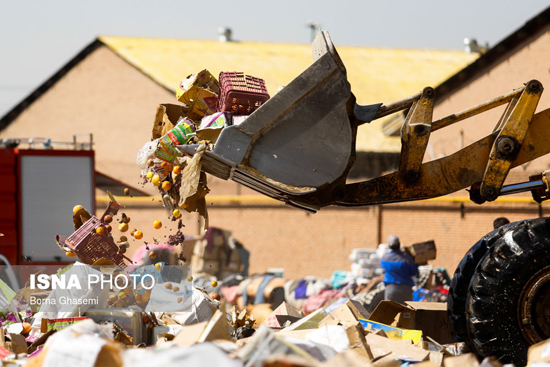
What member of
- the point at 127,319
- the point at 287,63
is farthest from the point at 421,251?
the point at 287,63

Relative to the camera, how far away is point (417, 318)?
6.51 meters

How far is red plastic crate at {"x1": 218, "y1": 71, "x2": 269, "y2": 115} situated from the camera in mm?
5422

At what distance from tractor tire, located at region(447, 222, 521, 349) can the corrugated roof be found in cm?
Result: 1799

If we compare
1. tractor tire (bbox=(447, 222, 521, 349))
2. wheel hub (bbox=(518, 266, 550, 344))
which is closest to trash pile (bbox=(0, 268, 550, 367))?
tractor tire (bbox=(447, 222, 521, 349))

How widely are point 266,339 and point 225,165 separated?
1499 mm

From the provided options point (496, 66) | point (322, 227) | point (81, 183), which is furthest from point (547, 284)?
point (496, 66)

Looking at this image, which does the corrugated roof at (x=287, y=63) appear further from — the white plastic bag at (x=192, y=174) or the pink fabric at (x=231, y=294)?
the white plastic bag at (x=192, y=174)

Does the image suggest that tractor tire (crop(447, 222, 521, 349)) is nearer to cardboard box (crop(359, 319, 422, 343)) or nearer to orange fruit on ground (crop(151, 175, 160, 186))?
cardboard box (crop(359, 319, 422, 343))

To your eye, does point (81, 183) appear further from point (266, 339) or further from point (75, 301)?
point (266, 339)

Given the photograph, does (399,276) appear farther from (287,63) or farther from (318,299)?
(287,63)

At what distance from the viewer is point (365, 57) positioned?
110 feet

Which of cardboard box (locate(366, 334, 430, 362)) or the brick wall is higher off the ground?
the brick wall

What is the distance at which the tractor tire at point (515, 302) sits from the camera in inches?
199

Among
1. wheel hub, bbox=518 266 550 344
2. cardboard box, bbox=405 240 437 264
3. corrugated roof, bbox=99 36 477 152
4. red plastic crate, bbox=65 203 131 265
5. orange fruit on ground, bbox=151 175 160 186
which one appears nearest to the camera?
wheel hub, bbox=518 266 550 344
